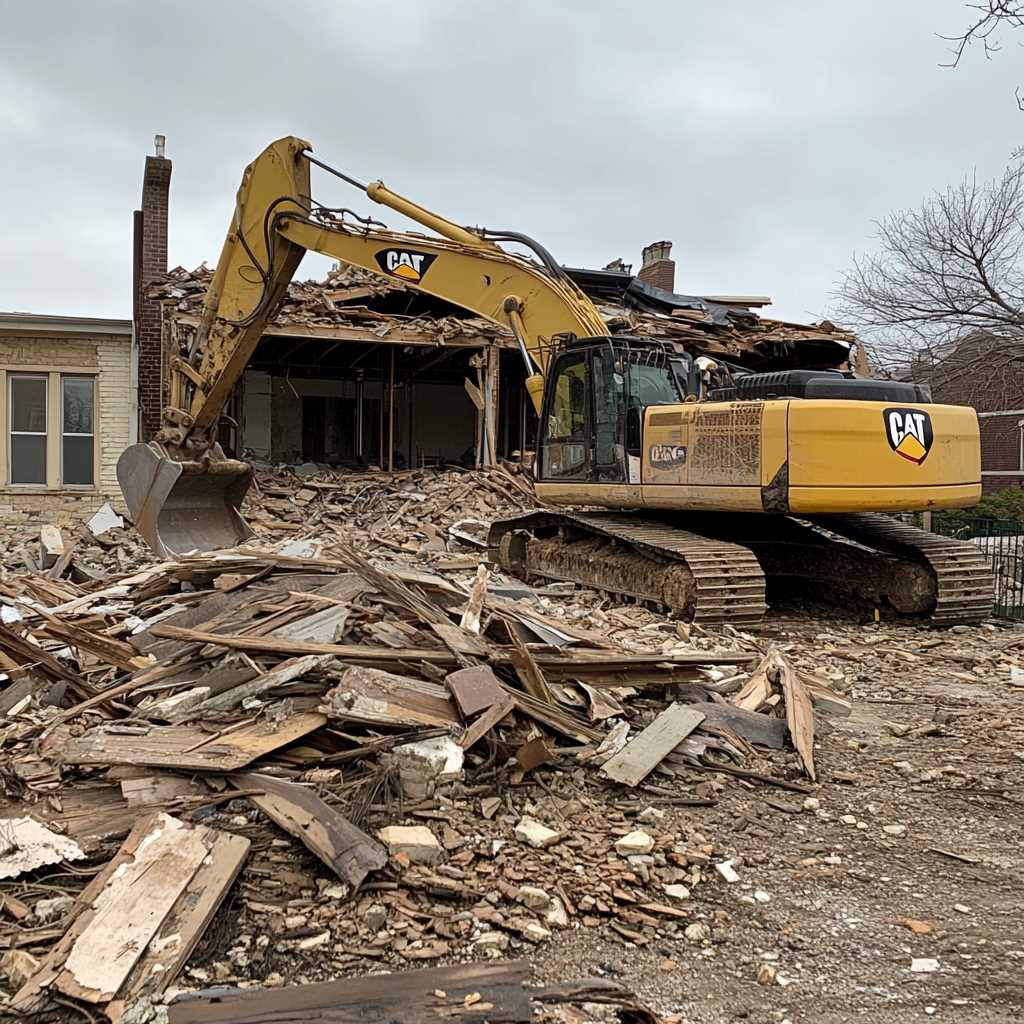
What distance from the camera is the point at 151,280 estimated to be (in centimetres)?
1797

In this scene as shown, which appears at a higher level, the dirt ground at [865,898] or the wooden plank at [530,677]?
the wooden plank at [530,677]

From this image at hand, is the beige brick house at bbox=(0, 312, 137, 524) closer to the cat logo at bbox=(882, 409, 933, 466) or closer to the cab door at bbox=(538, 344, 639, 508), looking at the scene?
the cab door at bbox=(538, 344, 639, 508)

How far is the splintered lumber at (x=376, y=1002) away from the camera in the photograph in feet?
9.83

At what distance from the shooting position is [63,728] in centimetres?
497

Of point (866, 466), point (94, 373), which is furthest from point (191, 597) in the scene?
point (94, 373)

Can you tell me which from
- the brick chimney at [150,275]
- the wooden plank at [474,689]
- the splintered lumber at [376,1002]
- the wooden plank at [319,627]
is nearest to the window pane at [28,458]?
the brick chimney at [150,275]

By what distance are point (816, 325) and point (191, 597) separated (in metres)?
17.4

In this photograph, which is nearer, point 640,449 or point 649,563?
point 649,563

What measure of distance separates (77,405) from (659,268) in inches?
618

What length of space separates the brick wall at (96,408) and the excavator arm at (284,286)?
22.2 ft

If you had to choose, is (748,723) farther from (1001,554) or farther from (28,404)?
(28,404)

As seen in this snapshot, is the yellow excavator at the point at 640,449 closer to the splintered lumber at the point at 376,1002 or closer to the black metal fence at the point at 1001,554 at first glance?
the black metal fence at the point at 1001,554

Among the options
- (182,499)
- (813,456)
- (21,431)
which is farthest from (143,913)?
(21,431)

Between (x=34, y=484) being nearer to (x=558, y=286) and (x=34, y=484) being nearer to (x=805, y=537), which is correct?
(x=558, y=286)
